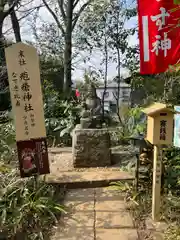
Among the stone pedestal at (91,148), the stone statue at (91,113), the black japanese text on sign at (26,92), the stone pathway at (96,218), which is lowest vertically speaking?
the stone pathway at (96,218)

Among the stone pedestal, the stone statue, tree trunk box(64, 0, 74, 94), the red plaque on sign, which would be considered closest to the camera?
the red plaque on sign

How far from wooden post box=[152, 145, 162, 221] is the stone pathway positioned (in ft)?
0.95

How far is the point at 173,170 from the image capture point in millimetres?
3340

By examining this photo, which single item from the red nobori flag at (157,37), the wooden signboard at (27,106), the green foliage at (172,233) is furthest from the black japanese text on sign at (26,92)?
the green foliage at (172,233)

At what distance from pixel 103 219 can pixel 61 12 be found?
313 inches

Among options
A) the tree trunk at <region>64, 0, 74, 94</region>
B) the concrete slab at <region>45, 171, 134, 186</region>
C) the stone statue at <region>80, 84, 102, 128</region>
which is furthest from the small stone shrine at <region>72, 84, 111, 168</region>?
the tree trunk at <region>64, 0, 74, 94</region>

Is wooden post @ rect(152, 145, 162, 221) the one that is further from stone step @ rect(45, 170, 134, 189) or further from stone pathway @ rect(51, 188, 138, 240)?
stone step @ rect(45, 170, 134, 189)

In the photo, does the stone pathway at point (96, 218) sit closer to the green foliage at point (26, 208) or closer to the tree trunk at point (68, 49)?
the green foliage at point (26, 208)

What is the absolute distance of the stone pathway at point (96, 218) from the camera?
100 inches

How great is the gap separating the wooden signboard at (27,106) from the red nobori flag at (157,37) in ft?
5.33

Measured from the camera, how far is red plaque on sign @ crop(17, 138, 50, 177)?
3.06 meters

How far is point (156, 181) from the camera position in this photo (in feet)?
8.89

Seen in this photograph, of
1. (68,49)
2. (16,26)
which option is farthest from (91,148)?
(16,26)

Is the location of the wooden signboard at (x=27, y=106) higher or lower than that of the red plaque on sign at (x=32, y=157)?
higher
